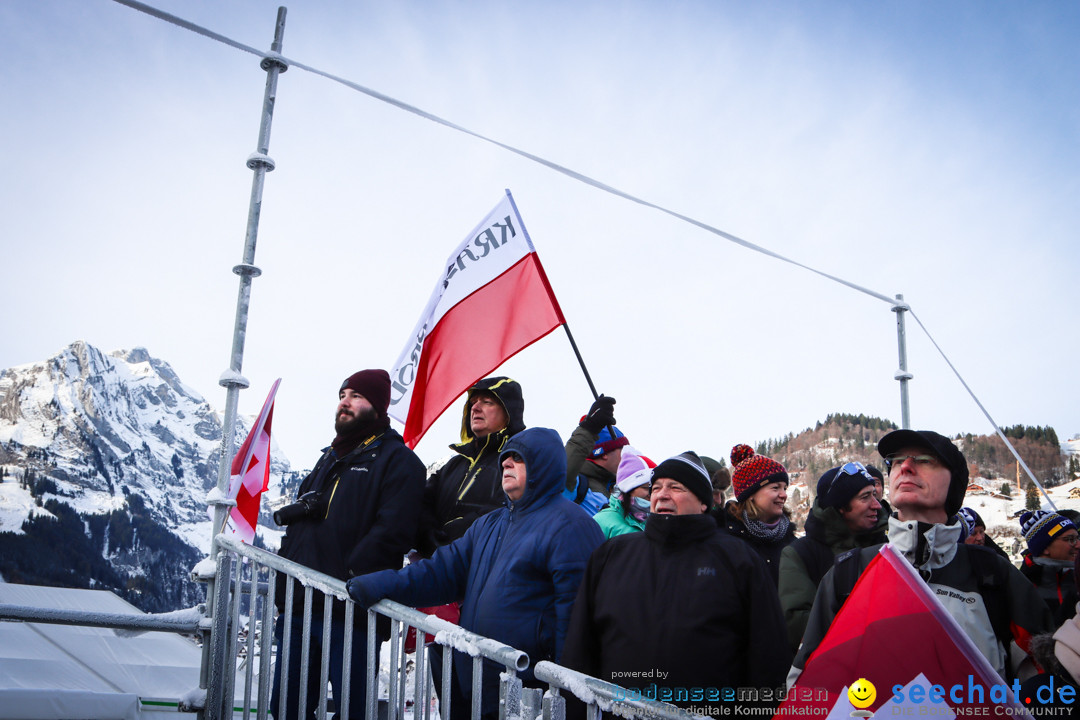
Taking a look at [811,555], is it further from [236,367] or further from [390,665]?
[236,367]

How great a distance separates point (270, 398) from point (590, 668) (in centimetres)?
376

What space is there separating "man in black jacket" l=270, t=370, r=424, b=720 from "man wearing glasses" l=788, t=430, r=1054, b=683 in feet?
6.61

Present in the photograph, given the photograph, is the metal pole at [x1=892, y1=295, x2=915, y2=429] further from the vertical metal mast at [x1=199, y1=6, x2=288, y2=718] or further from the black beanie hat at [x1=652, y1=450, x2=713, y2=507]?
the vertical metal mast at [x1=199, y1=6, x2=288, y2=718]

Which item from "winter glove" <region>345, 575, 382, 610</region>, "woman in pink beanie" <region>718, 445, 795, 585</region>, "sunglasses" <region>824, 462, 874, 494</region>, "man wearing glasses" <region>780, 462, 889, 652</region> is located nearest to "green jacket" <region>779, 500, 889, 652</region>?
"man wearing glasses" <region>780, 462, 889, 652</region>

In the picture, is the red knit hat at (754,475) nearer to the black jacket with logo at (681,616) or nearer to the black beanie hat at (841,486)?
the black beanie hat at (841,486)

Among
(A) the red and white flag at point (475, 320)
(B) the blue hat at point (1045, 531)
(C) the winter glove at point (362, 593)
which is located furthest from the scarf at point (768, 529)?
(C) the winter glove at point (362, 593)

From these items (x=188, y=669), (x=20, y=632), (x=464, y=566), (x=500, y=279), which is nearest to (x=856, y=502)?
(x=464, y=566)

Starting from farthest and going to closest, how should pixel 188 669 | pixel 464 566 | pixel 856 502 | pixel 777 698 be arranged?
1. pixel 188 669
2. pixel 856 502
3. pixel 464 566
4. pixel 777 698

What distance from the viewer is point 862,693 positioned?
6.01 feet

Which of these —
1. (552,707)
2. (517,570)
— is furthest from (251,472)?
(552,707)

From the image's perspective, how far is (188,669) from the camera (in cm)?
765

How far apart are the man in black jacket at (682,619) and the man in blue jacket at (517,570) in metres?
0.19

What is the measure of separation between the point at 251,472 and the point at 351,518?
6.37 ft

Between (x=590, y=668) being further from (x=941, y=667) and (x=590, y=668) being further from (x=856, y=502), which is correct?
(x=856, y=502)
